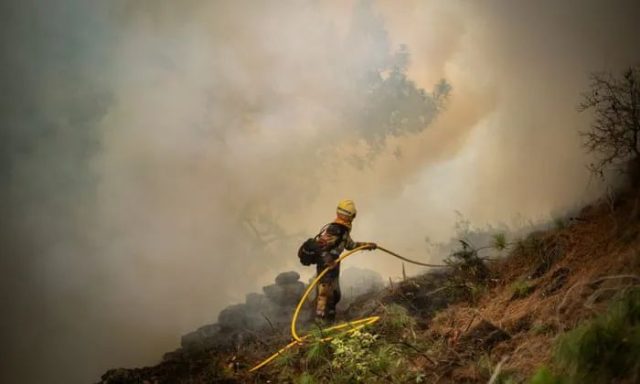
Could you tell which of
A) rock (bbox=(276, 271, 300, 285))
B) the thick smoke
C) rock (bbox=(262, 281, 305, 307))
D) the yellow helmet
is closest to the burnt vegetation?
rock (bbox=(262, 281, 305, 307))

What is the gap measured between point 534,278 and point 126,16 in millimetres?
8225

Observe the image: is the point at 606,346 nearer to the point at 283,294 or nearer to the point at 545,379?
the point at 545,379

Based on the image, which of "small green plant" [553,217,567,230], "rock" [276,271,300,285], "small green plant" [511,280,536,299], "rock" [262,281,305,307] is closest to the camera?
"small green plant" [511,280,536,299]

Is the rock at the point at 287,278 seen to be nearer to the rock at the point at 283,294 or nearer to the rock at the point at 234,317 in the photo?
the rock at the point at 283,294

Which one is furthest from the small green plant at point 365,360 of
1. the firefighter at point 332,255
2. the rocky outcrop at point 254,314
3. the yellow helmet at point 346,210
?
the rocky outcrop at point 254,314

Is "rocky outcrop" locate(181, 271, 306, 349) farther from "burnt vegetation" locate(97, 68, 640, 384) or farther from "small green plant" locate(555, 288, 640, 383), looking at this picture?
"small green plant" locate(555, 288, 640, 383)

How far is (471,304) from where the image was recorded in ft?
19.2

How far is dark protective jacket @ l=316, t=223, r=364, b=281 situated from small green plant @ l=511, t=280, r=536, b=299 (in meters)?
2.47

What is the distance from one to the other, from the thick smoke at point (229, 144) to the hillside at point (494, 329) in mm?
1300

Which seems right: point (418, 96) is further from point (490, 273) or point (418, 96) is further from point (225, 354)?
point (225, 354)

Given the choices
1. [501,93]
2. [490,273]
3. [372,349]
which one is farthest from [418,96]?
[372,349]

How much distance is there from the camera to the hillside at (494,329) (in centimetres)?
295

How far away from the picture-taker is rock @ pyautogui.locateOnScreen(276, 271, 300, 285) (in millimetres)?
8438

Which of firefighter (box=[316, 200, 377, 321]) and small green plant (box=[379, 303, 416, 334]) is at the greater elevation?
firefighter (box=[316, 200, 377, 321])
